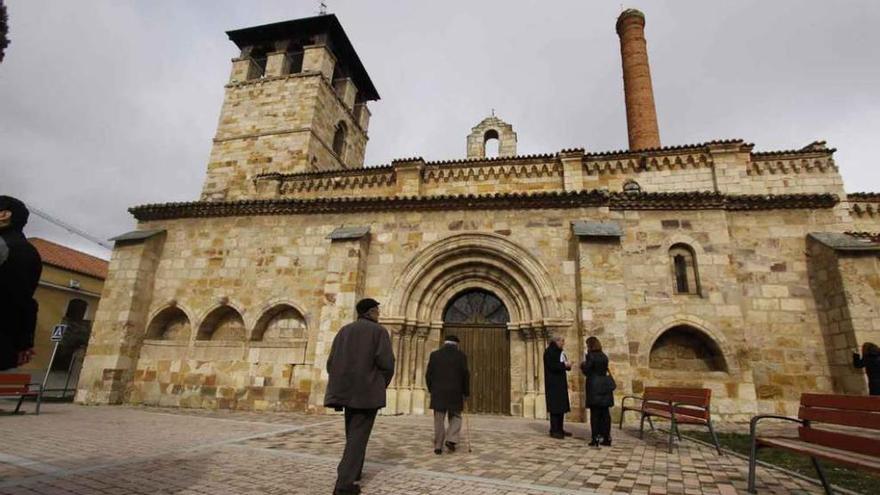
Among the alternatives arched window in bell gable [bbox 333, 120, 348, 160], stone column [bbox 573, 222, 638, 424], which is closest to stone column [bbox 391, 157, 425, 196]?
stone column [bbox 573, 222, 638, 424]

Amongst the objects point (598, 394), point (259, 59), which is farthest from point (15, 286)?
point (259, 59)

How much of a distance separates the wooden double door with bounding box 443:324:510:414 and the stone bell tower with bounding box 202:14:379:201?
12038mm

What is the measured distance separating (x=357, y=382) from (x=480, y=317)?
279 inches

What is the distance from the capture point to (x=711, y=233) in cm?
995

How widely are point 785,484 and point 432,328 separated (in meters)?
7.41

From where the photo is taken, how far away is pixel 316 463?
4570mm

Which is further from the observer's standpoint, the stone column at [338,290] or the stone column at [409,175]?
the stone column at [409,175]

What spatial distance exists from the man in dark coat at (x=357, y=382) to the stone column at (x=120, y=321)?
9922 millimetres

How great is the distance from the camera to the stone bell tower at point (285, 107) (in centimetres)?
1917

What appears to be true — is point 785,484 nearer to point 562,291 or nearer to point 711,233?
point 562,291

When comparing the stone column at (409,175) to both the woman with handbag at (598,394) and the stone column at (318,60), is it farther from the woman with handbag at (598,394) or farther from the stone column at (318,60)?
the woman with handbag at (598,394)

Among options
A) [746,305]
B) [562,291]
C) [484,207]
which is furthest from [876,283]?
[484,207]

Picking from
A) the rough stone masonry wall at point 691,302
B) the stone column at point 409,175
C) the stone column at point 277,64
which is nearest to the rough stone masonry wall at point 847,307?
the rough stone masonry wall at point 691,302

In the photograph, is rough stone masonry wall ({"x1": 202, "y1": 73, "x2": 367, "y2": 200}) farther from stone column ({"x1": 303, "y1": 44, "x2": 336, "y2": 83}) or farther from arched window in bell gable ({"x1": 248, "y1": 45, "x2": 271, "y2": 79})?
arched window in bell gable ({"x1": 248, "y1": 45, "x2": 271, "y2": 79})
